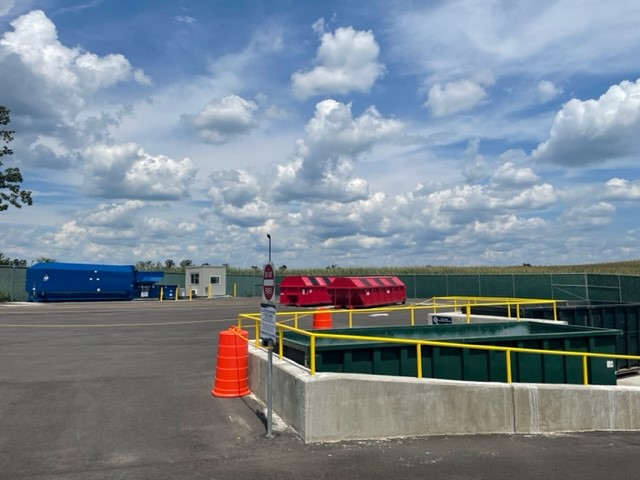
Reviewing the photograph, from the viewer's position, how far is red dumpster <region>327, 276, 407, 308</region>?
32.3 meters

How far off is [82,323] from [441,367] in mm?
18219

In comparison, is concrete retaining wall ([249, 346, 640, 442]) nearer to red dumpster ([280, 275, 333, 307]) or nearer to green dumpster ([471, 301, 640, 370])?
green dumpster ([471, 301, 640, 370])

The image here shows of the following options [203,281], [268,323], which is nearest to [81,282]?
[203,281]

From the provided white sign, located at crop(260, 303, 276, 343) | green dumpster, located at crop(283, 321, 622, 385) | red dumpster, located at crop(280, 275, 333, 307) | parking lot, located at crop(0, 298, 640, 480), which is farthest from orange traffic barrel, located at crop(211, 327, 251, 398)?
red dumpster, located at crop(280, 275, 333, 307)

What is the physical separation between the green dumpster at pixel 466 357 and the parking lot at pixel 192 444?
125 cm

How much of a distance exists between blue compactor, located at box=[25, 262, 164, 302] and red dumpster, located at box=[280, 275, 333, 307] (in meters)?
12.4

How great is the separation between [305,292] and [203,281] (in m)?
15.0

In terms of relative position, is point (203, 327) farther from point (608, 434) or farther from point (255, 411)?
point (608, 434)

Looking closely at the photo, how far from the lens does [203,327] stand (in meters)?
21.2

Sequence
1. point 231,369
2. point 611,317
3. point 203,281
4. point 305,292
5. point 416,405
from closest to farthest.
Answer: point 416,405, point 231,369, point 611,317, point 305,292, point 203,281

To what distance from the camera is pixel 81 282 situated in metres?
38.3

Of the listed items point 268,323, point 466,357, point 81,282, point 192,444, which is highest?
point 81,282

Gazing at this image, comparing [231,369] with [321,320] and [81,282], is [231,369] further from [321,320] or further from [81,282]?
[81,282]

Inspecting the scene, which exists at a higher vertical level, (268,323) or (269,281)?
(269,281)
